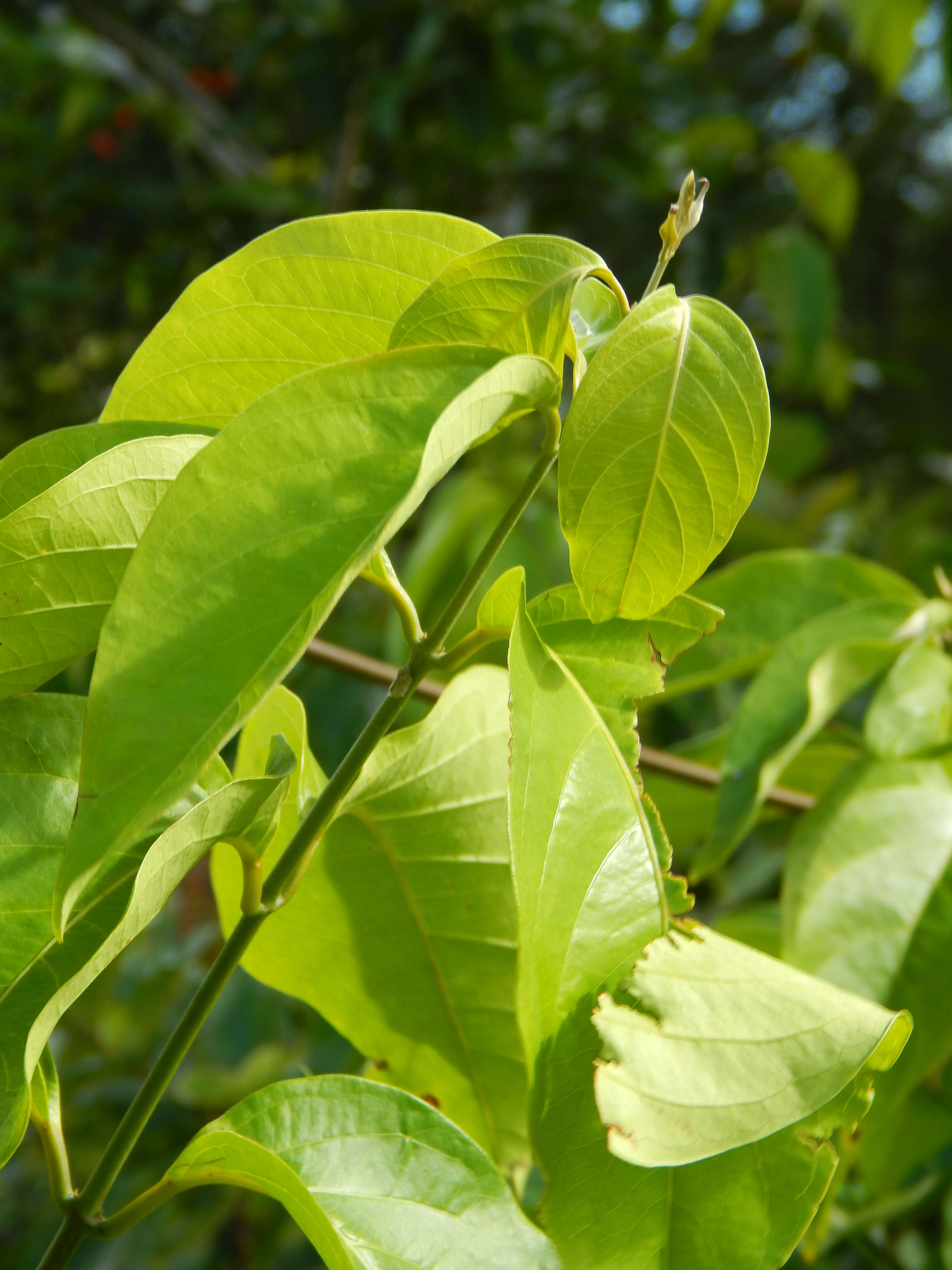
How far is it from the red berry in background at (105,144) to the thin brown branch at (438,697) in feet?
4.80

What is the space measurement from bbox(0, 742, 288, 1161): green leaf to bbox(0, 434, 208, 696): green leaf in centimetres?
3

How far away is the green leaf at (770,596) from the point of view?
1.72ft

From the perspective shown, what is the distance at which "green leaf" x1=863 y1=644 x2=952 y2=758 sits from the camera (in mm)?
451

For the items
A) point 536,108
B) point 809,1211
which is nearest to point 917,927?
point 809,1211

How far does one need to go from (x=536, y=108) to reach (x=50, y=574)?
1422 millimetres

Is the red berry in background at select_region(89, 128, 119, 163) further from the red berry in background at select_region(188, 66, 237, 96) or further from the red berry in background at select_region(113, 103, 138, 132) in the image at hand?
the red berry in background at select_region(188, 66, 237, 96)

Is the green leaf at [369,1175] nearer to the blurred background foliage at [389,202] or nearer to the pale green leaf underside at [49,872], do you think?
the pale green leaf underside at [49,872]

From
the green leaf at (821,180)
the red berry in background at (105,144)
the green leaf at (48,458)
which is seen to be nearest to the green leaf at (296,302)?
the green leaf at (48,458)

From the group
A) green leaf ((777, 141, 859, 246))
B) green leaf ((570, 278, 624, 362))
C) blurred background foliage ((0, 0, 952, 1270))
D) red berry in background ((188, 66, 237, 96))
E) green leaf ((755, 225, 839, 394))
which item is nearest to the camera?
green leaf ((570, 278, 624, 362))

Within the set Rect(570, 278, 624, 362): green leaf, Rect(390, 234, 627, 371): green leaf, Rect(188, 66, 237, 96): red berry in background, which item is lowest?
Rect(570, 278, 624, 362): green leaf

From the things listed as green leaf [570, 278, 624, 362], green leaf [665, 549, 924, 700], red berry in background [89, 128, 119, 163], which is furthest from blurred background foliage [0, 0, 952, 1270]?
green leaf [570, 278, 624, 362]

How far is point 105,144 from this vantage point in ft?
5.55

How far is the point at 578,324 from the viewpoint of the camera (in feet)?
0.97

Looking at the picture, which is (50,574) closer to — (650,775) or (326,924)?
(326,924)
